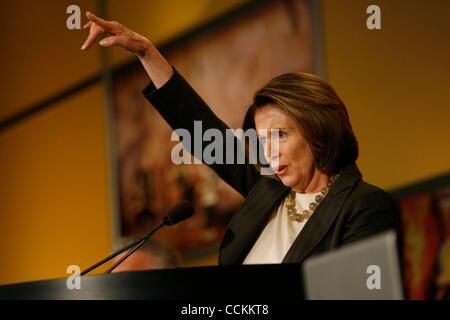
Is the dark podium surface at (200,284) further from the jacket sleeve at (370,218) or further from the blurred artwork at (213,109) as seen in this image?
the blurred artwork at (213,109)

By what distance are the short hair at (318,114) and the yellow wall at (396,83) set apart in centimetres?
83

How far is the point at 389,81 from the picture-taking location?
287cm

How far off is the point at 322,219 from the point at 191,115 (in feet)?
1.93

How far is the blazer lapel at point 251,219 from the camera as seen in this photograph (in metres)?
1.97

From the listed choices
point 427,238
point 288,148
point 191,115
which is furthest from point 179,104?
point 427,238

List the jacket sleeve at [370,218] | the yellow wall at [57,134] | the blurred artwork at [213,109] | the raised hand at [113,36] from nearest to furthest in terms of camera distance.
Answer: the jacket sleeve at [370,218]
the raised hand at [113,36]
the blurred artwork at [213,109]
the yellow wall at [57,134]

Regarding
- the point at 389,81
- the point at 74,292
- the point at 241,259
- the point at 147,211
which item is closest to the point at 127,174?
the point at 147,211

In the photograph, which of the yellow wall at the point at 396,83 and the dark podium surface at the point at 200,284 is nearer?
the dark podium surface at the point at 200,284

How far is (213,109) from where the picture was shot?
11.3 feet

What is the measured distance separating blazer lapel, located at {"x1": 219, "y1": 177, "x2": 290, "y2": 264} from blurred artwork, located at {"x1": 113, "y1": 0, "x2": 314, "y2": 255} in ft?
3.99

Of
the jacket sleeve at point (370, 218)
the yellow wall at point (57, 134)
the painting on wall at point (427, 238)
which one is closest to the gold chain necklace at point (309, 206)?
the jacket sleeve at point (370, 218)

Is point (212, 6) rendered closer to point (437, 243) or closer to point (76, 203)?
point (76, 203)

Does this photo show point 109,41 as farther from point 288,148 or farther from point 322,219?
point 322,219

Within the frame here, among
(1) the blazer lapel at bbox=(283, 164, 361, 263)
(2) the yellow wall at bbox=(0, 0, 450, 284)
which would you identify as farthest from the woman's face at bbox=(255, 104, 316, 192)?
(2) the yellow wall at bbox=(0, 0, 450, 284)
